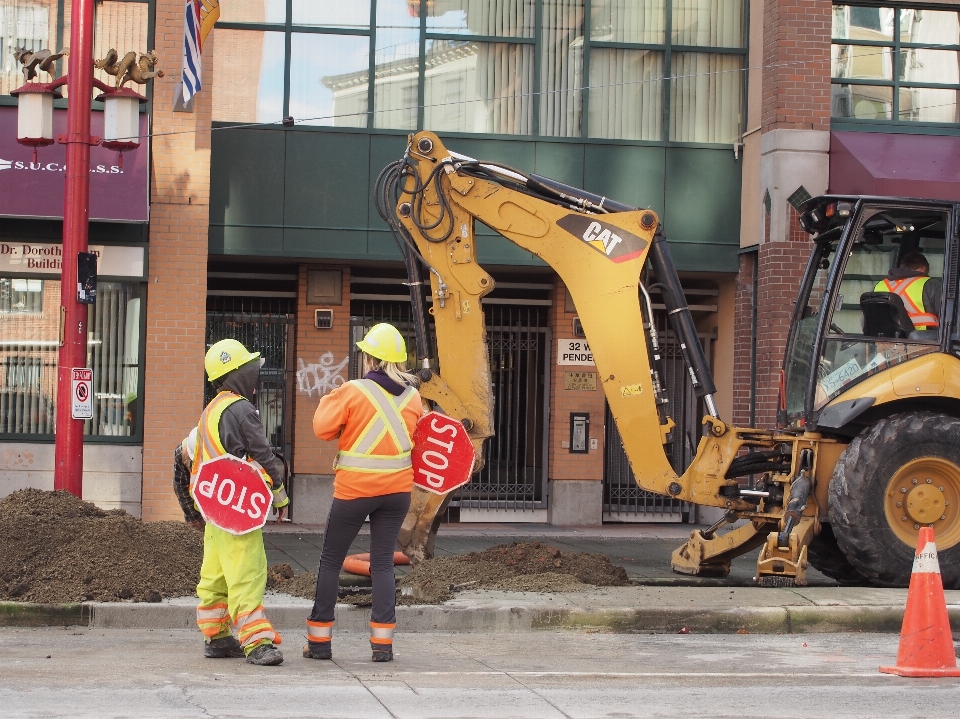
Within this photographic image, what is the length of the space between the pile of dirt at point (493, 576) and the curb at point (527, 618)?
21cm

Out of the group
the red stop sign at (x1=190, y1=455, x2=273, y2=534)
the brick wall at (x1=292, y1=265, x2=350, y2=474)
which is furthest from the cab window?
the brick wall at (x1=292, y1=265, x2=350, y2=474)

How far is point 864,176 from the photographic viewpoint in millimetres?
14297

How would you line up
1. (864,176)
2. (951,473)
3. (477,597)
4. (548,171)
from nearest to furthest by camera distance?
(477,597) < (951,473) < (864,176) < (548,171)

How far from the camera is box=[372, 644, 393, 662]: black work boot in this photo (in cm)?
739

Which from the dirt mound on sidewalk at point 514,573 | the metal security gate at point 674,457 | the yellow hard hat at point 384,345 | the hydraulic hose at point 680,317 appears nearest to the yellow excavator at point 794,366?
the hydraulic hose at point 680,317

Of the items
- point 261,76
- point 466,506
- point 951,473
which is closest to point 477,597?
point 951,473

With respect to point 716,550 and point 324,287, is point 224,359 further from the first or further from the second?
point 324,287

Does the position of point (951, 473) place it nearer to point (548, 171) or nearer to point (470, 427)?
point (470, 427)

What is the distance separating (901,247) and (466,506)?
281 inches

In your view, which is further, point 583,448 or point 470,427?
point 583,448

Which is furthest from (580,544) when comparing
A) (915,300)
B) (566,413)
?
(915,300)

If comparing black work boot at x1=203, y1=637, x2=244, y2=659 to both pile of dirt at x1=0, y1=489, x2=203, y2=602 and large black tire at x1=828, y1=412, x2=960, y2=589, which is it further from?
large black tire at x1=828, y1=412, x2=960, y2=589

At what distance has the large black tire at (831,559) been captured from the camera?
10.5 m

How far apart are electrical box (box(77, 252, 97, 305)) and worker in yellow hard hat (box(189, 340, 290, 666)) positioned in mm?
4188
